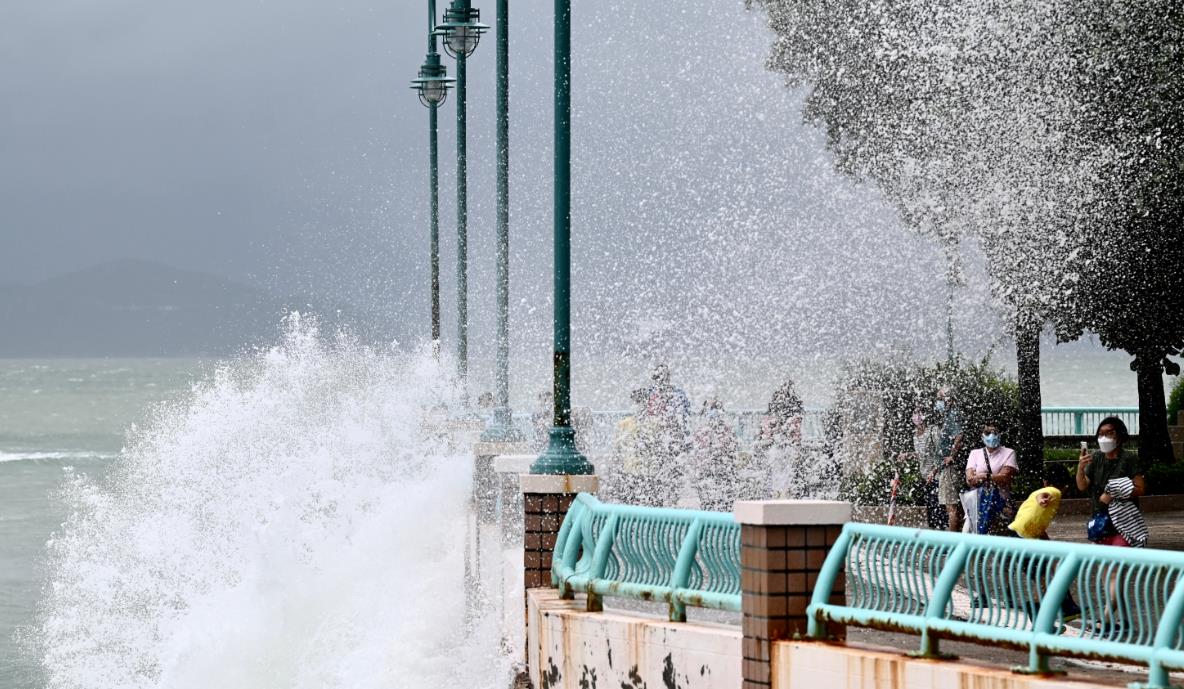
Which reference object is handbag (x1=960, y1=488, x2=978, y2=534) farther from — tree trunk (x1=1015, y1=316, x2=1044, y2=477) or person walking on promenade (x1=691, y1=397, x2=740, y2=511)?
tree trunk (x1=1015, y1=316, x2=1044, y2=477)

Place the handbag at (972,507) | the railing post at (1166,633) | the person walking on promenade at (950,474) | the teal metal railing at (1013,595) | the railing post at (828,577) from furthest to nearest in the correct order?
the person walking on promenade at (950,474)
the handbag at (972,507)
the railing post at (828,577)
the teal metal railing at (1013,595)
the railing post at (1166,633)

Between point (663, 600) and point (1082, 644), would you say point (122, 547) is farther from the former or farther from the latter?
point (1082, 644)

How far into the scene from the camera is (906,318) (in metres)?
36.4

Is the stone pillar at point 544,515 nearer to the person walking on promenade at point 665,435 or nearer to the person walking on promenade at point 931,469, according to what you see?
the person walking on promenade at point 931,469

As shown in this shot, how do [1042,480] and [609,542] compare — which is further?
[1042,480]

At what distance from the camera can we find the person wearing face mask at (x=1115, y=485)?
13.2 metres

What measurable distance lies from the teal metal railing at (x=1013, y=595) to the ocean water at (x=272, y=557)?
6.56m

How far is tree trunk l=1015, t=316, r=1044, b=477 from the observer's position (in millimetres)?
27219

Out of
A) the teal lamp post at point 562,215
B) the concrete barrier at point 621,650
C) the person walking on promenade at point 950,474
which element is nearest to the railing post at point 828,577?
the concrete barrier at point 621,650

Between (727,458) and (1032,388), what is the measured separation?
5.40 metres

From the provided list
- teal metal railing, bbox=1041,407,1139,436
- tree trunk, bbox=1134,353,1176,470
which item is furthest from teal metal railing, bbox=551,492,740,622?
Result: teal metal railing, bbox=1041,407,1139,436

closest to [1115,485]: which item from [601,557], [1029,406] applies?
[601,557]

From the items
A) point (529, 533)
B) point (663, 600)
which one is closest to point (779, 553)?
point (663, 600)

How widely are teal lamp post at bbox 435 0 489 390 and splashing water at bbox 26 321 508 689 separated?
7.80ft
